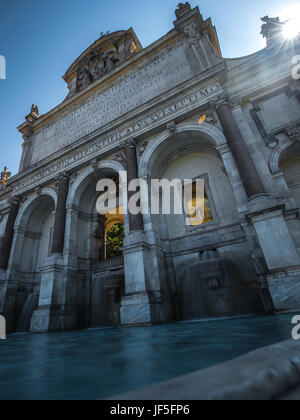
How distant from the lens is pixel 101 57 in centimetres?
1541

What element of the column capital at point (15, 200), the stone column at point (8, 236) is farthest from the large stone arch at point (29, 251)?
the column capital at point (15, 200)

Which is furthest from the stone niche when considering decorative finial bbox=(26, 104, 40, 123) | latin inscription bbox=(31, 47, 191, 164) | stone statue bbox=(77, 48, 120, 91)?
decorative finial bbox=(26, 104, 40, 123)

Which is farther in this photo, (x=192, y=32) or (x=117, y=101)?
(x=117, y=101)

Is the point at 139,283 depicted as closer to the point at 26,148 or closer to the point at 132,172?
the point at 132,172

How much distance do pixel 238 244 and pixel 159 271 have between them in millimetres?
3041

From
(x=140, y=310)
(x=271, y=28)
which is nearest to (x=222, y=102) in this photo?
(x=271, y=28)

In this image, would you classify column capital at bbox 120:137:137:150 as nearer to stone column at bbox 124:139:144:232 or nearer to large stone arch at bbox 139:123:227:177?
stone column at bbox 124:139:144:232

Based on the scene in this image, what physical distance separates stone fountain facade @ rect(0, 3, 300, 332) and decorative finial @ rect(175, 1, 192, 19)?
53mm

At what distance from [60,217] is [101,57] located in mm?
12539

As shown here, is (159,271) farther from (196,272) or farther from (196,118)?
(196,118)

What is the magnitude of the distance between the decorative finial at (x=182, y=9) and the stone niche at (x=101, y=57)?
3927 millimetres

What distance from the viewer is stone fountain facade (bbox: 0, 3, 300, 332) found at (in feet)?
22.0
